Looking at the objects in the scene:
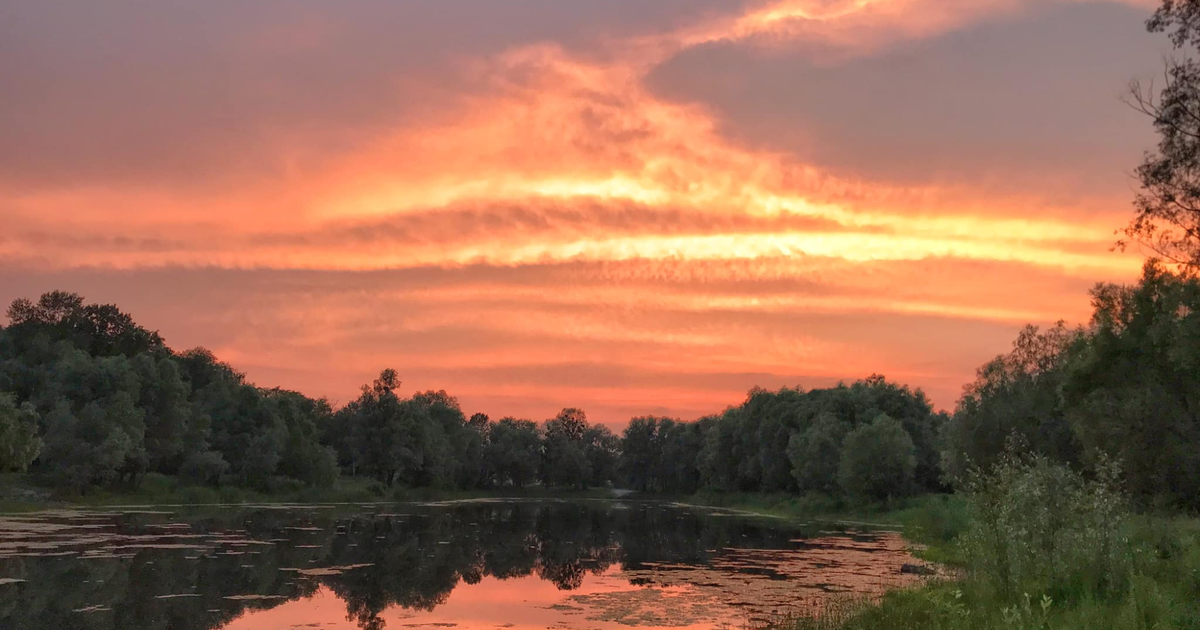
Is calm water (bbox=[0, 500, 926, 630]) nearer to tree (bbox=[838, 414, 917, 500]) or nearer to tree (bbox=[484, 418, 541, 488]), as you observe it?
tree (bbox=[838, 414, 917, 500])

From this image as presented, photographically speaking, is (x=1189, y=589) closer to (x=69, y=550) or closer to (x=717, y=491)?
(x=69, y=550)

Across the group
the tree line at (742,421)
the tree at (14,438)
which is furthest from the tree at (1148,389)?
the tree at (14,438)

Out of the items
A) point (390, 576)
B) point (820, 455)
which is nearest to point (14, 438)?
point (390, 576)

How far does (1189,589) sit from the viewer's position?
18172 millimetres

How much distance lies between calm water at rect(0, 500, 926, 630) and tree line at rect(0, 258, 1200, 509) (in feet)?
27.4

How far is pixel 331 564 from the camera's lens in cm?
3634

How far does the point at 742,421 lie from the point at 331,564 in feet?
378

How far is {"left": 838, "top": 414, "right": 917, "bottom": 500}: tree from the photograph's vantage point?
93.7 metres

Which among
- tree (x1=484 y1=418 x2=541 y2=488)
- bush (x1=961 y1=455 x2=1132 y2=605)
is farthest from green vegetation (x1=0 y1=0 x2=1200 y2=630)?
tree (x1=484 y1=418 x2=541 y2=488)

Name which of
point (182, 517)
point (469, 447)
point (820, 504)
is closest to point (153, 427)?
point (182, 517)

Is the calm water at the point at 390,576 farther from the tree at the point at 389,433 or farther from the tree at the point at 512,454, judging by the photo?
the tree at the point at 512,454

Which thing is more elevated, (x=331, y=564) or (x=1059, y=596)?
(x=1059, y=596)

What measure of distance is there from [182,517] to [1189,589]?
196ft

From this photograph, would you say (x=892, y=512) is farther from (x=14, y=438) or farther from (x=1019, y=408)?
(x=14, y=438)
